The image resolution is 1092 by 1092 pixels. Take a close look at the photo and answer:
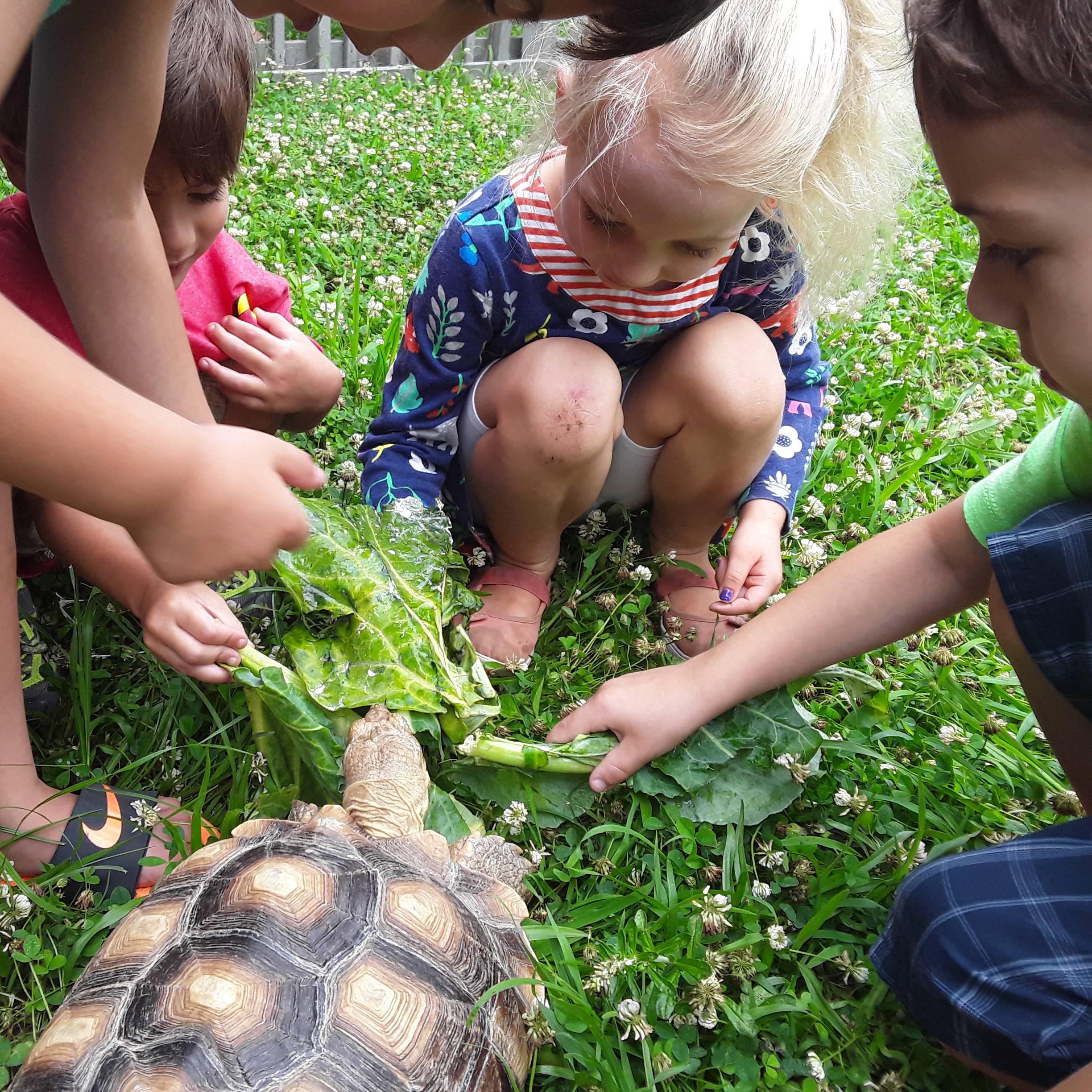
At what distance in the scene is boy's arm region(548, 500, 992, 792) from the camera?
1732 millimetres

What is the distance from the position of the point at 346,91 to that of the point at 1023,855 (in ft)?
14.7

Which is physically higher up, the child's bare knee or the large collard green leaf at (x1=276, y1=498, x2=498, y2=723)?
the child's bare knee

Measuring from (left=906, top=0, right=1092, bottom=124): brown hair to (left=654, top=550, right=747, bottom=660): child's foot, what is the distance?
1074mm

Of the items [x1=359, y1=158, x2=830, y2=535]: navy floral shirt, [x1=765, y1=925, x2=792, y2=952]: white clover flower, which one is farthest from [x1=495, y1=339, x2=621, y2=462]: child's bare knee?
[x1=765, y1=925, x2=792, y2=952]: white clover flower

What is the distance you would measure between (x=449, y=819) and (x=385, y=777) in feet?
0.54

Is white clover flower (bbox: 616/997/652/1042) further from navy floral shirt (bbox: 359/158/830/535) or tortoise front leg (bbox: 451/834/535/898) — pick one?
navy floral shirt (bbox: 359/158/830/535)

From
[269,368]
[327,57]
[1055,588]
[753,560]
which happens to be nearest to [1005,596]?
[1055,588]

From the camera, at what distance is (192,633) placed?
166cm

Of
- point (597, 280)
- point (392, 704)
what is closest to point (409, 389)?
point (597, 280)

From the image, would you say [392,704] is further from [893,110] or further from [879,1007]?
[893,110]

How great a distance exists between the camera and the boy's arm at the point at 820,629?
1.73 m

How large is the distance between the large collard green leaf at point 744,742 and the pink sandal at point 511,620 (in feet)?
1.30

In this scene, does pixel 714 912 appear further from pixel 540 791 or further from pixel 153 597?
pixel 153 597

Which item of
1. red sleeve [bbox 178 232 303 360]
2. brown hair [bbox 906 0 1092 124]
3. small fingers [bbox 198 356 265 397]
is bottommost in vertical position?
small fingers [bbox 198 356 265 397]
